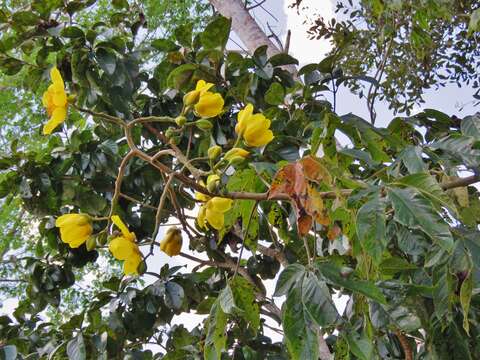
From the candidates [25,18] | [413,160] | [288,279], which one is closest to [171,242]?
[288,279]

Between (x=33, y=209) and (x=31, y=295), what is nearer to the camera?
(x=33, y=209)

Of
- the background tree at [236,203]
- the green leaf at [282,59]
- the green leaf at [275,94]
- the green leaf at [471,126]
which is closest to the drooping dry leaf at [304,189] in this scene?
the background tree at [236,203]

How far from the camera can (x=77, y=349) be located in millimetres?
1301

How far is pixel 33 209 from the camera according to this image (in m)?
1.56

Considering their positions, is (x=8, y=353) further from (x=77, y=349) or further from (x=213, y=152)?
(x=213, y=152)

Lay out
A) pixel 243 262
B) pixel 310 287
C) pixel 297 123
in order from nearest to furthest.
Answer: pixel 310 287 < pixel 297 123 < pixel 243 262

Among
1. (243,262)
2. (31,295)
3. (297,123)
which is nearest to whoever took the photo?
(297,123)

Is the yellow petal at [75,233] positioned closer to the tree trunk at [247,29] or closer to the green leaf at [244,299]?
the green leaf at [244,299]

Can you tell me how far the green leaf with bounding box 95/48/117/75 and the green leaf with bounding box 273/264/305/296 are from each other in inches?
33.3

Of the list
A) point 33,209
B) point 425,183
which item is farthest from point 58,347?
point 425,183

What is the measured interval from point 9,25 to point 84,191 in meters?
0.44

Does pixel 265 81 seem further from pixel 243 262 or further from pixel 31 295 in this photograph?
pixel 31 295

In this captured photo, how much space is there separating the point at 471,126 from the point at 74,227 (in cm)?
59

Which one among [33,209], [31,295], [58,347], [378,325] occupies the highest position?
[33,209]
